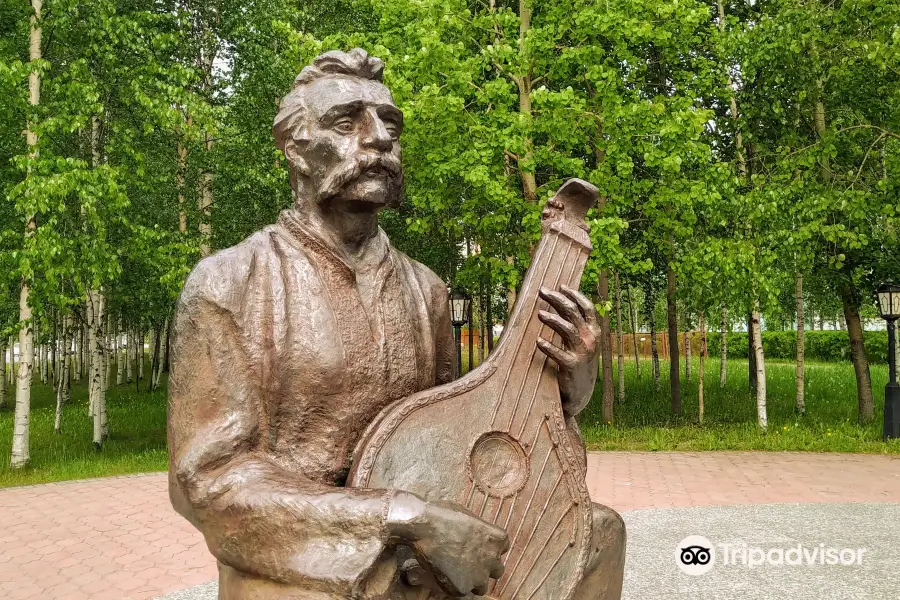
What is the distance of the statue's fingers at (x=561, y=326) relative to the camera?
2.13 metres

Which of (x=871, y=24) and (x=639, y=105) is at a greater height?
(x=871, y=24)

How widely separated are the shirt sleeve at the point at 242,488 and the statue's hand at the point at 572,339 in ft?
2.34

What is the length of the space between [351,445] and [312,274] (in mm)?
493

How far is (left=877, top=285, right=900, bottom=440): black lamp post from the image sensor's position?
1145 centimetres

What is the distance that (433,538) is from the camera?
1650mm

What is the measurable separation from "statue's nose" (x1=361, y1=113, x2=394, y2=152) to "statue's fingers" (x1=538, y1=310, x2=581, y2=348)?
0.66 metres

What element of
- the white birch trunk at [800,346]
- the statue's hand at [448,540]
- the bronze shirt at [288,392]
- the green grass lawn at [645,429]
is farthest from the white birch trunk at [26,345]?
the white birch trunk at [800,346]

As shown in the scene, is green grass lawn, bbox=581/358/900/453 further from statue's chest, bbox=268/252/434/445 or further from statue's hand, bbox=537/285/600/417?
statue's chest, bbox=268/252/434/445

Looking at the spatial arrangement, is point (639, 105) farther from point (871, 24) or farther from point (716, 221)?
point (871, 24)

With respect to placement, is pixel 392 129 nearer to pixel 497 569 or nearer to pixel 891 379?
pixel 497 569

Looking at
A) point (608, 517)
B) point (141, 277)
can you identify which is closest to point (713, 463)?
point (608, 517)

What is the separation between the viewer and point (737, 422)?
Answer: 13992 millimetres

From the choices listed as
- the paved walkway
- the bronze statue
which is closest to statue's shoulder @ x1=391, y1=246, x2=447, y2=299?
the bronze statue

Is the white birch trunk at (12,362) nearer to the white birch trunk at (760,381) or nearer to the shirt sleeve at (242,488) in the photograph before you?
the white birch trunk at (760,381)
